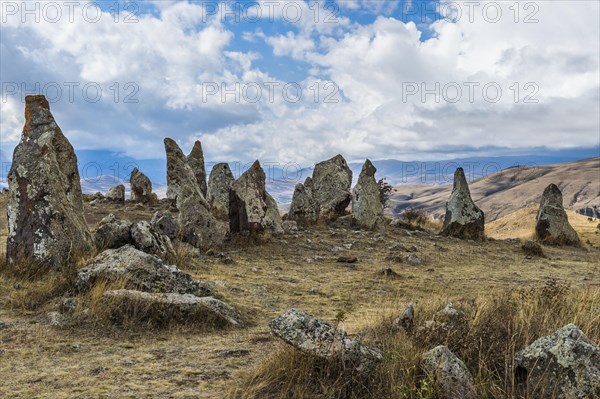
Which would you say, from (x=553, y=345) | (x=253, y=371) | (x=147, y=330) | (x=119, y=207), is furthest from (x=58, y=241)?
(x=119, y=207)

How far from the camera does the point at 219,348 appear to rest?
636 centimetres

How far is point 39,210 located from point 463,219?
1819cm

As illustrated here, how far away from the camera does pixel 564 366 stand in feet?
14.0

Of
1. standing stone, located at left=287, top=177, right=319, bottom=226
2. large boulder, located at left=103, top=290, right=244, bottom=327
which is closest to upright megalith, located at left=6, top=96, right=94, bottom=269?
large boulder, located at left=103, top=290, right=244, bottom=327

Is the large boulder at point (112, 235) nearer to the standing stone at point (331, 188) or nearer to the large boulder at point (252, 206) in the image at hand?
→ the large boulder at point (252, 206)

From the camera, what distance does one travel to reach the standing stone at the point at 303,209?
876 inches

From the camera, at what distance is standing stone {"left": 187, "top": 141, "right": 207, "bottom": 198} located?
32.6 meters

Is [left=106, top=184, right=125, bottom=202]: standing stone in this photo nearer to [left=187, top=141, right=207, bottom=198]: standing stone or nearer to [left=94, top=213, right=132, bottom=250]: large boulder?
[left=187, top=141, right=207, bottom=198]: standing stone

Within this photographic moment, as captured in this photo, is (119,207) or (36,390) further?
(119,207)

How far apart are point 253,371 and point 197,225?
1120cm

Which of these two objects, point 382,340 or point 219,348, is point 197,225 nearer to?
point 219,348

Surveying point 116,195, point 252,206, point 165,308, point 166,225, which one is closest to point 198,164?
point 116,195

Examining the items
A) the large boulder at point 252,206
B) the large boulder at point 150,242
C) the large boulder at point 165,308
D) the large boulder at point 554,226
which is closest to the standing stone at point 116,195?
the large boulder at point 252,206

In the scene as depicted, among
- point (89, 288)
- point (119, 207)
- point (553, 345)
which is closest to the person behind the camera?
point (553, 345)
